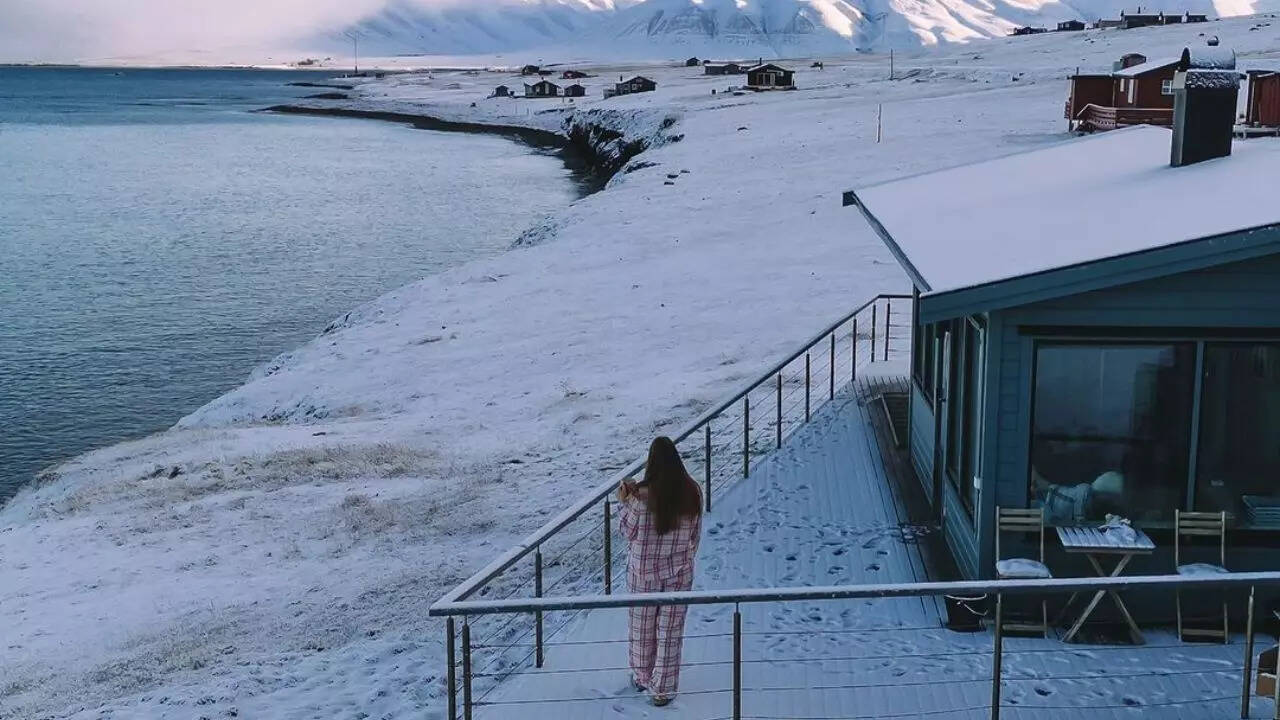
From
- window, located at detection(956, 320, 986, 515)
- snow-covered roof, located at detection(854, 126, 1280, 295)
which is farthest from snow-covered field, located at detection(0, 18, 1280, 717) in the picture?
window, located at detection(956, 320, 986, 515)

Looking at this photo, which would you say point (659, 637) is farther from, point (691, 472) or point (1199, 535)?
point (691, 472)

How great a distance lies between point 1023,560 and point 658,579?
9.39 ft

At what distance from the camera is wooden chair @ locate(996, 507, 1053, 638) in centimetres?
886

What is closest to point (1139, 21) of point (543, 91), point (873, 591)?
point (543, 91)

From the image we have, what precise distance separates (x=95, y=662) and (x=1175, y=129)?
11064 mm

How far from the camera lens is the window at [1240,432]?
28.9 feet

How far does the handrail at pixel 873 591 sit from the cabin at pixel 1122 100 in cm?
4183

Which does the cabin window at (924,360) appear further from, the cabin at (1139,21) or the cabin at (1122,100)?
the cabin at (1139,21)

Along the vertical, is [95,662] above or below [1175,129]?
below

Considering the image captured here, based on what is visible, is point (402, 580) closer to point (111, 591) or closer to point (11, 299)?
point (111, 591)

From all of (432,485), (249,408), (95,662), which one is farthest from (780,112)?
(95,662)

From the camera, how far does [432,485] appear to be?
50.1ft

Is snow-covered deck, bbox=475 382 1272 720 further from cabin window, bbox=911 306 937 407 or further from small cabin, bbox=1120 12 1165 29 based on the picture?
small cabin, bbox=1120 12 1165 29

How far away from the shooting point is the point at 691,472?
47.0 ft
